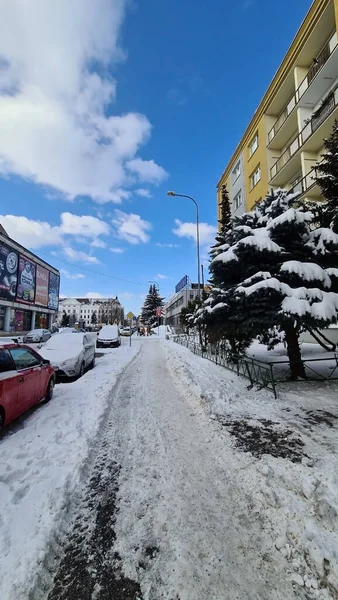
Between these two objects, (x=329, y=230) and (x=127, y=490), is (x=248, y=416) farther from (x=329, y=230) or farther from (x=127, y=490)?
(x=329, y=230)

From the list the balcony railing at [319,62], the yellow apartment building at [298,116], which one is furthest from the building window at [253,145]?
the balcony railing at [319,62]

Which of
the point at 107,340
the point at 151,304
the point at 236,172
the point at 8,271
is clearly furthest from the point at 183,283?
the point at 107,340

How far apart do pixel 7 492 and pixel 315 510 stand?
10.8 ft

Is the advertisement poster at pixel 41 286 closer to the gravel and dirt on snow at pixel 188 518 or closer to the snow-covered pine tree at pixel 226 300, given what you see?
the snow-covered pine tree at pixel 226 300

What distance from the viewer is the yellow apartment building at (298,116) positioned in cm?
1408

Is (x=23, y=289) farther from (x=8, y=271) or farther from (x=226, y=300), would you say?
(x=226, y=300)

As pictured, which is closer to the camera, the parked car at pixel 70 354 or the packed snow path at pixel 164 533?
the packed snow path at pixel 164 533

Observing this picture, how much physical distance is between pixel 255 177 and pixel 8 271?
33.0 metres

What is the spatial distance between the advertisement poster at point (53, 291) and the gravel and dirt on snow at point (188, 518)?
53.6 metres

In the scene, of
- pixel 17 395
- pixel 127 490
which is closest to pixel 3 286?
pixel 17 395

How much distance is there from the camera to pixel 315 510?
A: 2.84 metres

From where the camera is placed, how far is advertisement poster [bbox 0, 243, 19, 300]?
37.0 meters

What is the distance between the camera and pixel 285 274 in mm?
7887

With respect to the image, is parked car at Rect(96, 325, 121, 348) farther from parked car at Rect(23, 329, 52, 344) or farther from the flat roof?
the flat roof
